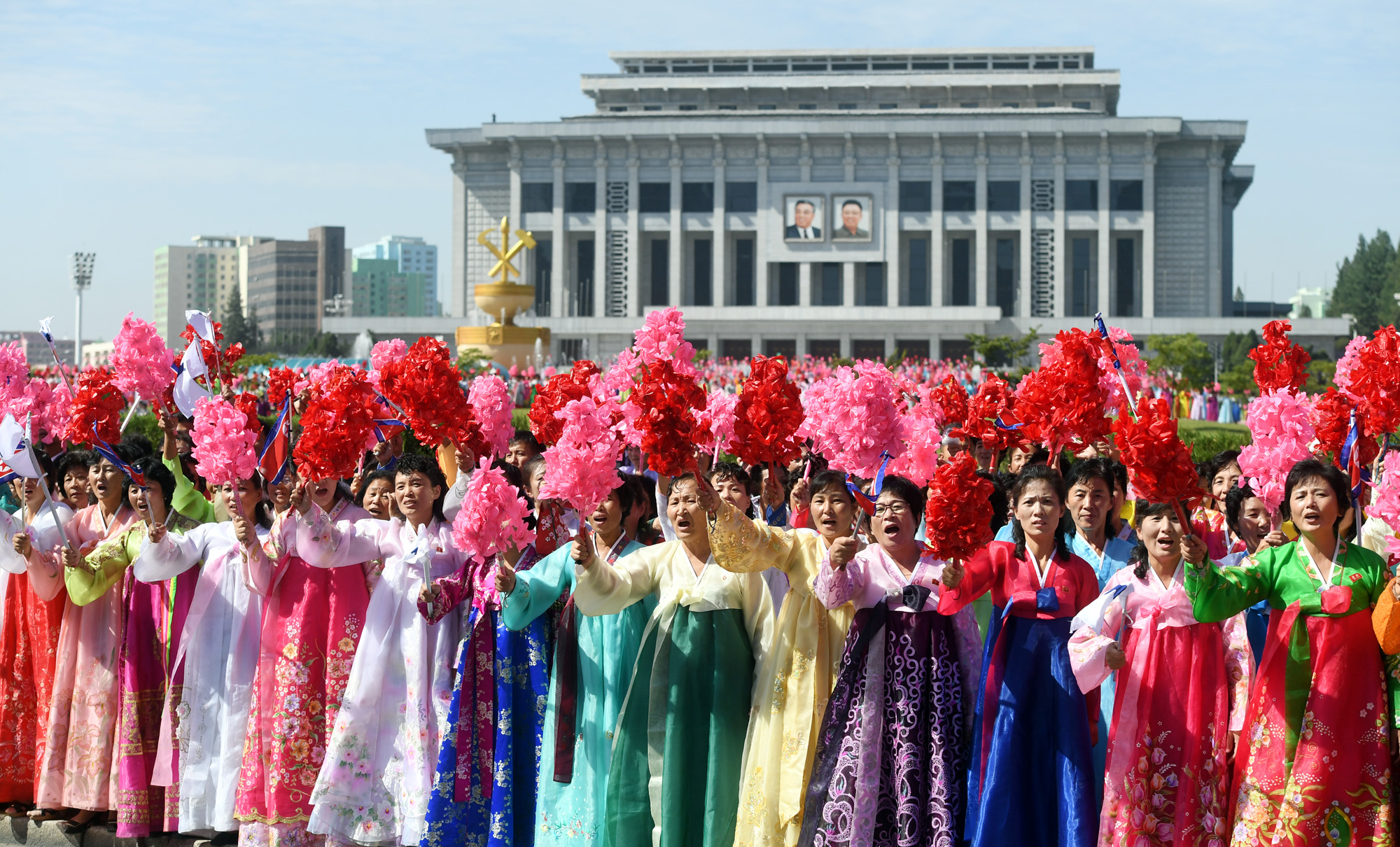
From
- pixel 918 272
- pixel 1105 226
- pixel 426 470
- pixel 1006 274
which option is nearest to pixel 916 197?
pixel 918 272

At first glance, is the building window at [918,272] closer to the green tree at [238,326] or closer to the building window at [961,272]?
the building window at [961,272]

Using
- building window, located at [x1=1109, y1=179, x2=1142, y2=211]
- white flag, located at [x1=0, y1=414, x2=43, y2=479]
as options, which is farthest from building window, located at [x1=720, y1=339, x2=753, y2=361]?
white flag, located at [x1=0, y1=414, x2=43, y2=479]

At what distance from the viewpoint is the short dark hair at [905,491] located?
3.99 m

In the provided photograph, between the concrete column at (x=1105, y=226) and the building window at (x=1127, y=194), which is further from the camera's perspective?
the building window at (x=1127, y=194)

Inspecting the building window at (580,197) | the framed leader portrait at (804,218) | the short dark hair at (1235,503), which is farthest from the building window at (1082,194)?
the short dark hair at (1235,503)

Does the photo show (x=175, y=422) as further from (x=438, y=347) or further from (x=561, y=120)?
(x=561, y=120)

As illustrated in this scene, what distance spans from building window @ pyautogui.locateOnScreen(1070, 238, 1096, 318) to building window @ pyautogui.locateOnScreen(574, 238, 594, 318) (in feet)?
59.1

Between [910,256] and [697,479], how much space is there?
4839 centimetres

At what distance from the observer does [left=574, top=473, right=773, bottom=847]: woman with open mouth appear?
400 centimetres

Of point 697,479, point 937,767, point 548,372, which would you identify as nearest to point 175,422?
point 697,479

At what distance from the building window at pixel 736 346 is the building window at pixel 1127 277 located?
13705 mm

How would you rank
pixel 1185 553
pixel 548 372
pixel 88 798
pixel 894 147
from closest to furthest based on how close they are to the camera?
1. pixel 1185 553
2. pixel 88 798
3. pixel 548 372
4. pixel 894 147

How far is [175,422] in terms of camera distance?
19.7 feet

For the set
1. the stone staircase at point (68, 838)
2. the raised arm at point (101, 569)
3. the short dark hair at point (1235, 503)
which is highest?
the short dark hair at point (1235, 503)
